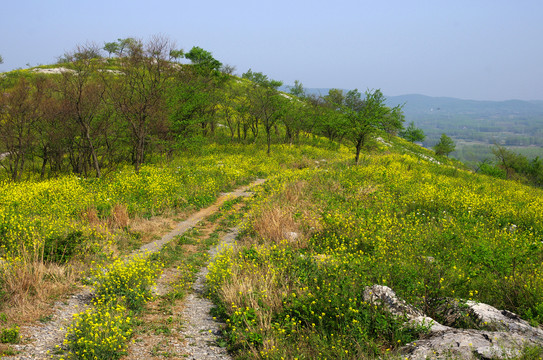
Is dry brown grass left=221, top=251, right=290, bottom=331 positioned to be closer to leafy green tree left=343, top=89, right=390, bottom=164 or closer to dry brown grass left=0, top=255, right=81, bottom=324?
dry brown grass left=0, top=255, right=81, bottom=324

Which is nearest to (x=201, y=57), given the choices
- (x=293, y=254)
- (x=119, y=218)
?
(x=119, y=218)

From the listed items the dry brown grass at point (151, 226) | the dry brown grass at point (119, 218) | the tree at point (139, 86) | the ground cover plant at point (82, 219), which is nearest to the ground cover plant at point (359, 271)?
the ground cover plant at point (82, 219)

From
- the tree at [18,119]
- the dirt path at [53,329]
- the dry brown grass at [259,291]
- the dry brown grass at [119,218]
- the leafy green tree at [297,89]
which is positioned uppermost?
the leafy green tree at [297,89]

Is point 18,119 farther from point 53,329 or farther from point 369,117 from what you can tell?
point 369,117

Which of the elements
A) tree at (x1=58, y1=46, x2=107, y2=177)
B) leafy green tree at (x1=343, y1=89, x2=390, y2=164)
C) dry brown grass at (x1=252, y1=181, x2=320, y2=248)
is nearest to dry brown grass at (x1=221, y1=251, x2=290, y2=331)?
dry brown grass at (x1=252, y1=181, x2=320, y2=248)

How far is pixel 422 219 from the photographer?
1218cm

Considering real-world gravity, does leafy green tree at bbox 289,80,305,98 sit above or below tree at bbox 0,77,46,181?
above

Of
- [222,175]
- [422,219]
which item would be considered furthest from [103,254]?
[222,175]

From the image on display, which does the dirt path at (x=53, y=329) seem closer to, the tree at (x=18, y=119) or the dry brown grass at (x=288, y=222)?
the dry brown grass at (x=288, y=222)

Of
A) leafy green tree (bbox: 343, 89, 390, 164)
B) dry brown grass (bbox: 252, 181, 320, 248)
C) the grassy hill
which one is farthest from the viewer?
leafy green tree (bbox: 343, 89, 390, 164)

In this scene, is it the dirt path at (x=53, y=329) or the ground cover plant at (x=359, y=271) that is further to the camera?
the ground cover plant at (x=359, y=271)

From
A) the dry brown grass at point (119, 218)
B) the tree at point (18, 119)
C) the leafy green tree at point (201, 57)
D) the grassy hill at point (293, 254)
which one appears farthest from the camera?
the leafy green tree at point (201, 57)

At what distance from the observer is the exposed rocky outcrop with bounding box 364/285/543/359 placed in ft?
15.4

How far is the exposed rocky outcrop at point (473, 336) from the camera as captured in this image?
470cm
